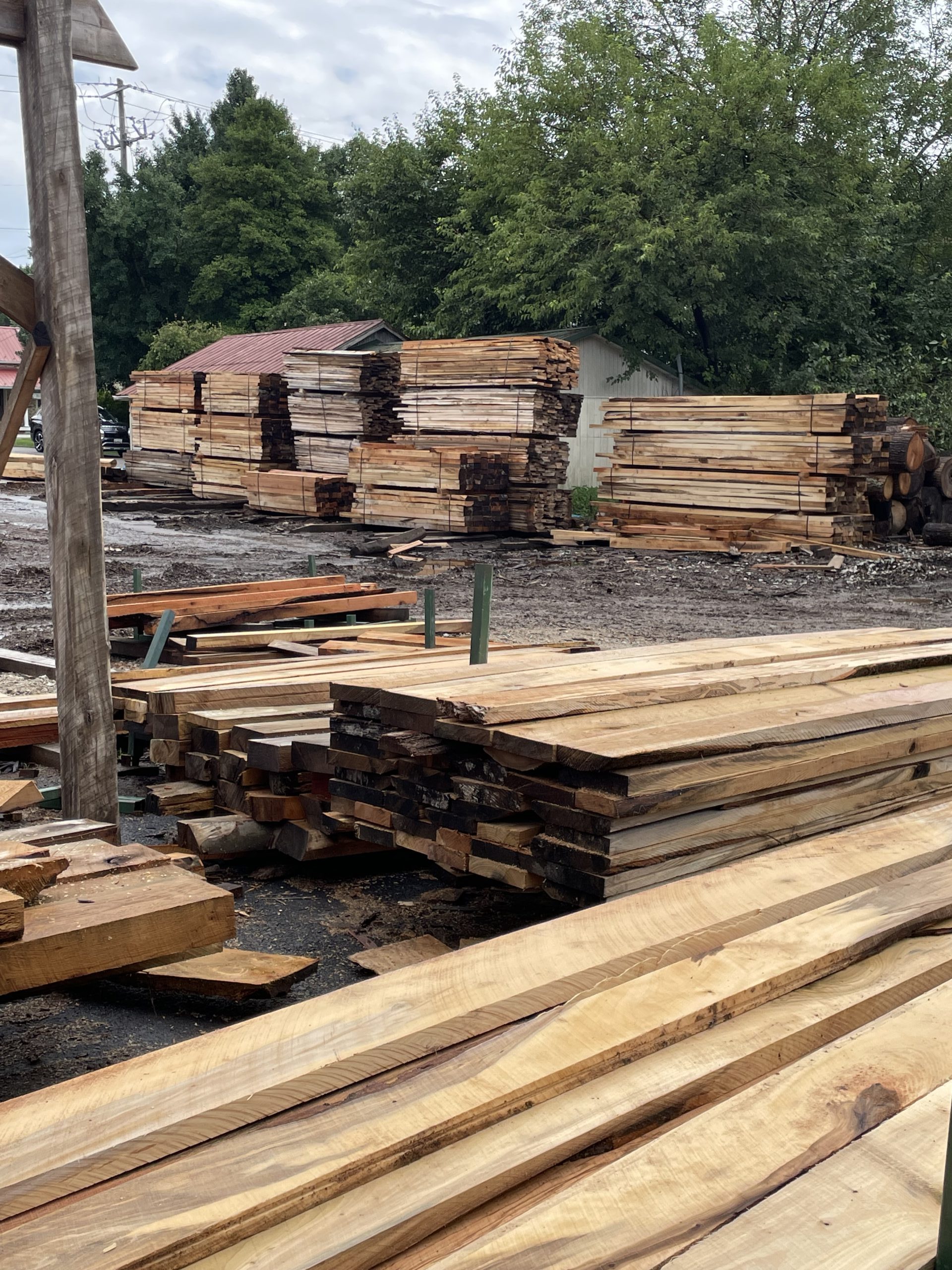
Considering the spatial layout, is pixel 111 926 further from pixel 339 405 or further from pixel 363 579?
pixel 339 405

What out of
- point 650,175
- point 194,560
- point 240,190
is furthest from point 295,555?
point 240,190

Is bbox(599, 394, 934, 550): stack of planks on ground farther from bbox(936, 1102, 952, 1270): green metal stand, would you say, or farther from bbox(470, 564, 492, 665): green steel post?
bbox(936, 1102, 952, 1270): green metal stand

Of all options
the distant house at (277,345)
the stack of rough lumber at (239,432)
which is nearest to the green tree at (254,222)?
the distant house at (277,345)

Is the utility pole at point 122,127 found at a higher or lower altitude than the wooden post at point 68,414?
higher

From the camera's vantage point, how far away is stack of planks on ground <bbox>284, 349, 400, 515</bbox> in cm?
2005

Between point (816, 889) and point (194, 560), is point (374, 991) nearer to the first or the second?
point (816, 889)

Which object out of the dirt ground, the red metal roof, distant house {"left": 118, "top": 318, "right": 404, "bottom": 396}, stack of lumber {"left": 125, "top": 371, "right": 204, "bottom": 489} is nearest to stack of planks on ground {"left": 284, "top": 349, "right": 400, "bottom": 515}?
the dirt ground

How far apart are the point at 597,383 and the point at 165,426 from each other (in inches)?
382

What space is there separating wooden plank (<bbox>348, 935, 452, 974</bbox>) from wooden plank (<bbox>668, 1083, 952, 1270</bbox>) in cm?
216

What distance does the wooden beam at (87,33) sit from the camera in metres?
3.81

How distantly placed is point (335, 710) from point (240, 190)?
2066 inches

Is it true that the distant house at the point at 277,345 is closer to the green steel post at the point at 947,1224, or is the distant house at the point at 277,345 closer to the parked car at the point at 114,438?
the parked car at the point at 114,438

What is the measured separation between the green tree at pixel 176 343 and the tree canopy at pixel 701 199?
37.8 ft

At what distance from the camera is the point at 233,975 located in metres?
3.73
